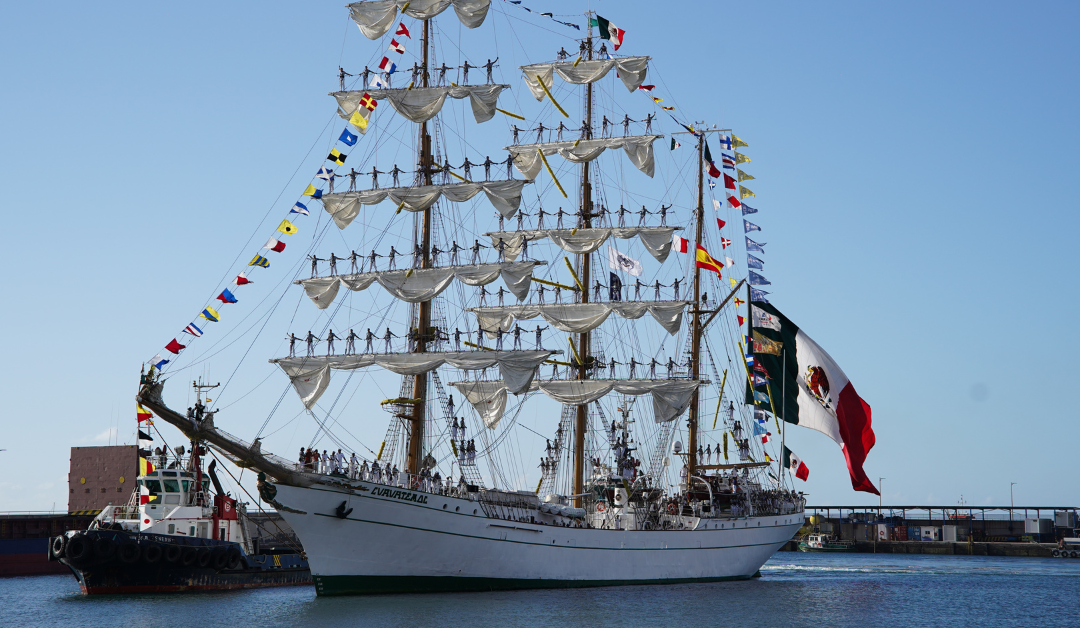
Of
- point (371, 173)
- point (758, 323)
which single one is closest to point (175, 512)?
point (371, 173)

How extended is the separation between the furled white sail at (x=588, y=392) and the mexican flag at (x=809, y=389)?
387 centimetres

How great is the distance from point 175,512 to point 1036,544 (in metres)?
77.6

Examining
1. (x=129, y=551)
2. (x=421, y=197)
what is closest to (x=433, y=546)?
(x=129, y=551)

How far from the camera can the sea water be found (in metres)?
35.7

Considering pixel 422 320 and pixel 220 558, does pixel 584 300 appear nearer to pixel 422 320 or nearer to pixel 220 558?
pixel 422 320

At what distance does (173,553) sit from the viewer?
149ft

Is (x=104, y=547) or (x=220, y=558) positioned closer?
(x=104, y=547)

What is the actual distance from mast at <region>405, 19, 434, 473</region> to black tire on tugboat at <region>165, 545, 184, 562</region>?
1028 centimetres

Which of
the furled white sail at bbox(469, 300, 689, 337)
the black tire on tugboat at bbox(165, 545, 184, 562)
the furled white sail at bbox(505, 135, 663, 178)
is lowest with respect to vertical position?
the black tire on tugboat at bbox(165, 545, 184, 562)

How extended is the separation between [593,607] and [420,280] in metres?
16.2

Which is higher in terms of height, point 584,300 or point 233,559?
point 584,300

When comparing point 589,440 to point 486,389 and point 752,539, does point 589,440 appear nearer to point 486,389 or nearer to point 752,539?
point 486,389

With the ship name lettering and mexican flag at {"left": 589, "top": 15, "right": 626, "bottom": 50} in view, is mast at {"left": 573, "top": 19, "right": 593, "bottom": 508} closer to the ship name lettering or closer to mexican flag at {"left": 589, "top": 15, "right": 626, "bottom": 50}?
mexican flag at {"left": 589, "top": 15, "right": 626, "bottom": 50}

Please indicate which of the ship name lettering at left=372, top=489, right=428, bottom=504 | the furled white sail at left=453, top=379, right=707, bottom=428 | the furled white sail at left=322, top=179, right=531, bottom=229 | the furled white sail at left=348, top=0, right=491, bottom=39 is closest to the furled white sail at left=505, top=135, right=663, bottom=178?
the furled white sail at left=322, top=179, right=531, bottom=229
